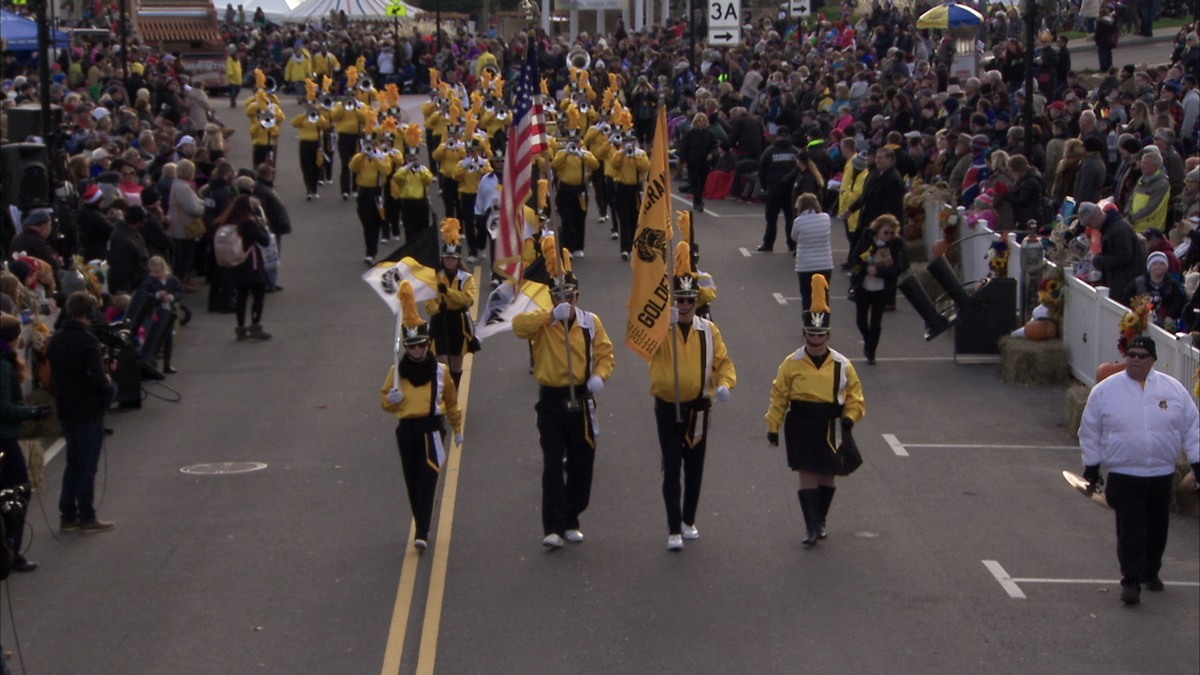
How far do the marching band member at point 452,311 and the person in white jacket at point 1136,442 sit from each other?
247 inches

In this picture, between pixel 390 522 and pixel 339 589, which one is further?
pixel 390 522

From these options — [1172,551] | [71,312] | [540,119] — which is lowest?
[1172,551]

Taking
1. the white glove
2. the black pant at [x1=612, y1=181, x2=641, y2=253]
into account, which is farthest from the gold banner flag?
the black pant at [x1=612, y1=181, x2=641, y2=253]

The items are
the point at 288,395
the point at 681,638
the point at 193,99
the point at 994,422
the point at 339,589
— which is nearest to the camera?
the point at 681,638

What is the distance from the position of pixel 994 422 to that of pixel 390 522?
6.05m

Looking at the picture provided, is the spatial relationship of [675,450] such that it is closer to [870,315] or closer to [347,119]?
[870,315]

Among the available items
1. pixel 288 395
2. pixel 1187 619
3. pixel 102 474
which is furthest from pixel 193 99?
pixel 1187 619

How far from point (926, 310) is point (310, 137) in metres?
14.1

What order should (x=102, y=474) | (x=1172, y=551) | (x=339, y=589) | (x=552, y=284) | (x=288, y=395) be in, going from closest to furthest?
1. (x=339, y=589)
2. (x=1172, y=551)
3. (x=552, y=284)
4. (x=102, y=474)
5. (x=288, y=395)

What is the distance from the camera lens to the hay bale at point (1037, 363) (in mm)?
15867

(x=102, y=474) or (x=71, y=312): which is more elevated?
(x=71, y=312)

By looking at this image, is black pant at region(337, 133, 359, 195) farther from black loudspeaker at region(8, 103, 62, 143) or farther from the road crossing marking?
the road crossing marking

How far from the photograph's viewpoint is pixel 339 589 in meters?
10.3

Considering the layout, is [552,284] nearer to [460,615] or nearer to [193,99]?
[460,615]
